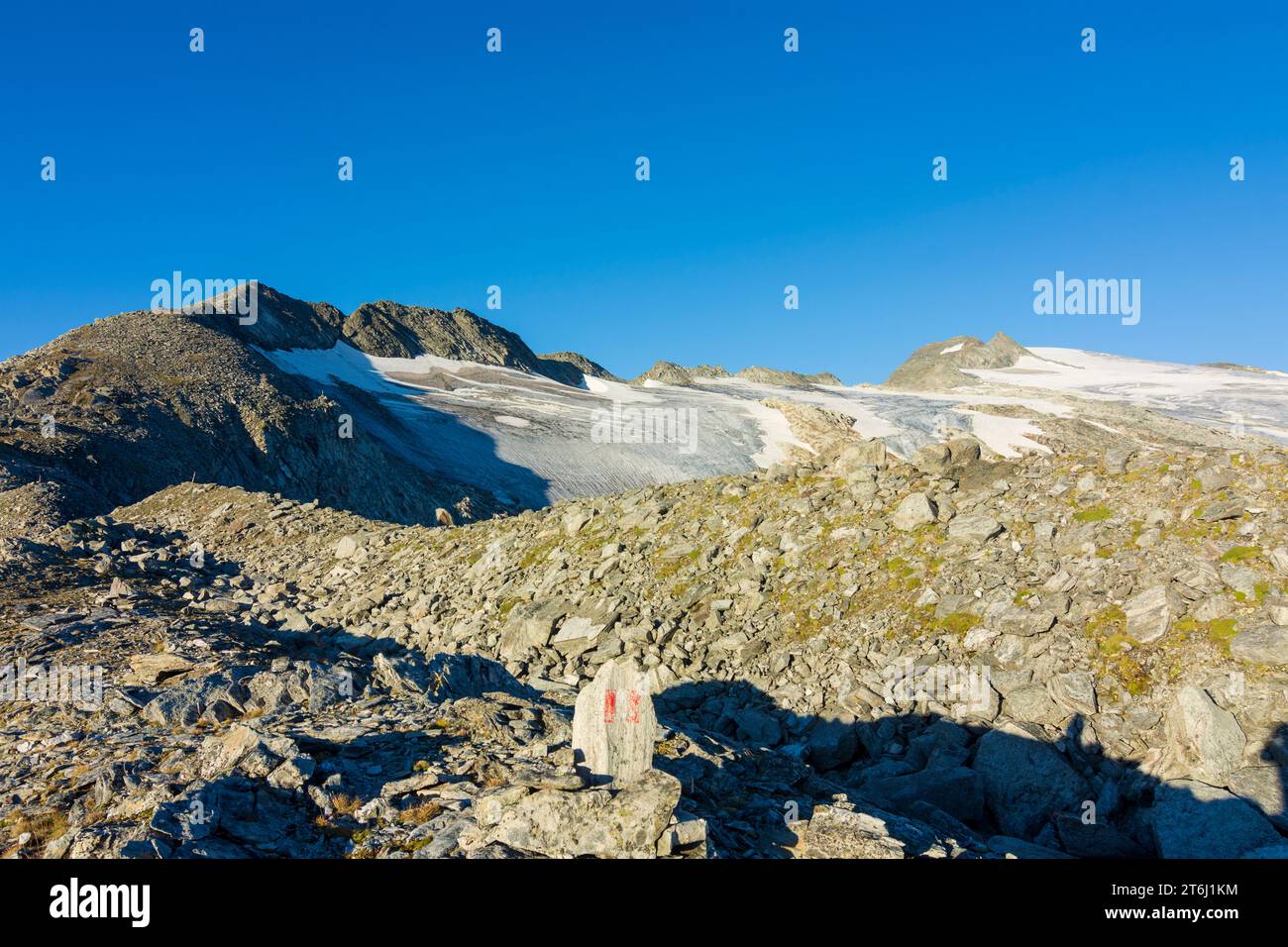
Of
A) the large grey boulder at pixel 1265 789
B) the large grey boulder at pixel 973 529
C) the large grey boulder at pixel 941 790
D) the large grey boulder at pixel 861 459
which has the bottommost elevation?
the large grey boulder at pixel 941 790

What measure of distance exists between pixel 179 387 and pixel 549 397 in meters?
51.8

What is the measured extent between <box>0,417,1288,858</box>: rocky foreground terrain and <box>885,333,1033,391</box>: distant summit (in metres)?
141

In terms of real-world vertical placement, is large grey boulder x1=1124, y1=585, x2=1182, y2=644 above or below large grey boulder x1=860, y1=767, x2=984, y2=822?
above

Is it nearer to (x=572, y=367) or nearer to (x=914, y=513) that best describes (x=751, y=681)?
(x=914, y=513)

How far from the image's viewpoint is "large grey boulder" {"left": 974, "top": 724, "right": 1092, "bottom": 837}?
404 inches

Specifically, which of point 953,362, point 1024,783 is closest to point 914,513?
point 1024,783

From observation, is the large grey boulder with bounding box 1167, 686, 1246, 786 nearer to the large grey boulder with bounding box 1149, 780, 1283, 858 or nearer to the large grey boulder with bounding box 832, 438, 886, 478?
the large grey boulder with bounding box 1149, 780, 1283, 858

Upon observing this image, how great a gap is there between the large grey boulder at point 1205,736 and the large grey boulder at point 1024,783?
134 cm

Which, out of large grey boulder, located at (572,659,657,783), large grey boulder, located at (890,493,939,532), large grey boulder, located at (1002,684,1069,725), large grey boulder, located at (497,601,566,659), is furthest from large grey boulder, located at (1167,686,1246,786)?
large grey boulder, located at (497,601,566,659)

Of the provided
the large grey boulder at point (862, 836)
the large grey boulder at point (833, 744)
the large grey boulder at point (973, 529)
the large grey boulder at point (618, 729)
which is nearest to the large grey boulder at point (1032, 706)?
the large grey boulder at point (833, 744)

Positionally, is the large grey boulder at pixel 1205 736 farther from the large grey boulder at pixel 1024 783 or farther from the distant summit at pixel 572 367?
the distant summit at pixel 572 367

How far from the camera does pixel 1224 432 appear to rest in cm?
7294

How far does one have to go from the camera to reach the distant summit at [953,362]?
15250cm
